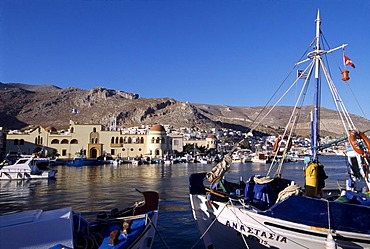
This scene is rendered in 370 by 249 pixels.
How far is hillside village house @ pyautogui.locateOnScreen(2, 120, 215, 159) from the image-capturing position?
74.0 m

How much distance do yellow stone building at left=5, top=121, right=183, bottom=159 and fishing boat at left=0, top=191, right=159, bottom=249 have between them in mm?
70845

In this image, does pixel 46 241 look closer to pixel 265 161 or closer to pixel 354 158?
pixel 354 158

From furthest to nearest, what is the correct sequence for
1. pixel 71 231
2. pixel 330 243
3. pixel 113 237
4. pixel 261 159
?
pixel 261 159 < pixel 113 237 < pixel 330 243 < pixel 71 231

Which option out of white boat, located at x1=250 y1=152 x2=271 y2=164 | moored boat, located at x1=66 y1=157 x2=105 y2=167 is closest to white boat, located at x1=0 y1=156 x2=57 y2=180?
moored boat, located at x1=66 y1=157 x2=105 y2=167

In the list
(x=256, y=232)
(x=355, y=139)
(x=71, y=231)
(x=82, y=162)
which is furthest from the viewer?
(x=82, y=162)

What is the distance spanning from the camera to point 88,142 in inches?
3061

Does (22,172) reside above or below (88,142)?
below

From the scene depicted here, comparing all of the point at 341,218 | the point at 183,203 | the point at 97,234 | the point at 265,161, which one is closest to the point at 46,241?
the point at 97,234

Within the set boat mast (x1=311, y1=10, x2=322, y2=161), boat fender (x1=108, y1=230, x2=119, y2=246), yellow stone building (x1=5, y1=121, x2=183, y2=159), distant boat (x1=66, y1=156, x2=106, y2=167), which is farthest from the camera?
yellow stone building (x1=5, y1=121, x2=183, y2=159)

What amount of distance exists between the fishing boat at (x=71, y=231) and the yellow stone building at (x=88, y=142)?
232 ft

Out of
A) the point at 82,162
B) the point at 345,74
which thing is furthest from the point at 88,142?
the point at 345,74

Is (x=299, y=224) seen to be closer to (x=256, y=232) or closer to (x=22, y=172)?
(x=256, y=232)

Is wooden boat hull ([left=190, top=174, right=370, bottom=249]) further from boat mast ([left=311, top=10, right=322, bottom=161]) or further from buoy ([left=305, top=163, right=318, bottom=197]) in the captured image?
boat mast ([left=311, top=10, right=322, bottom=161])

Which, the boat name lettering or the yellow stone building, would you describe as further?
the yellow stone building
